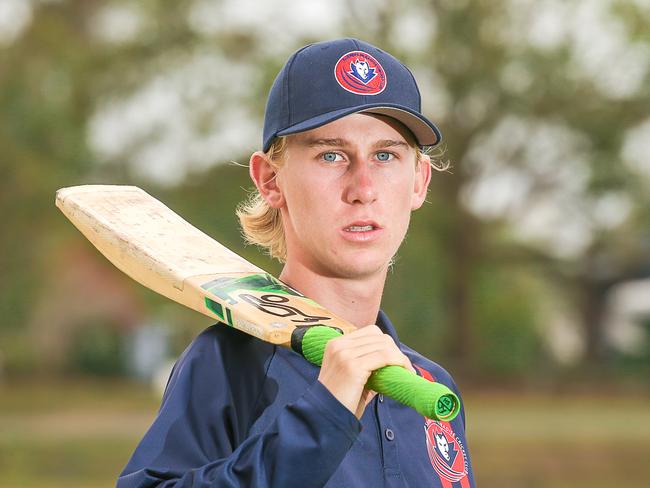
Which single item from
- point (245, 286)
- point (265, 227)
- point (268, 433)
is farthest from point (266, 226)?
point (268, 433)

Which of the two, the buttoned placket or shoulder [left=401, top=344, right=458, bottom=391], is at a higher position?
shoulder [left=401, top=344, right=458, bottom=391]

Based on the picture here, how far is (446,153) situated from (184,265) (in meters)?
16.6

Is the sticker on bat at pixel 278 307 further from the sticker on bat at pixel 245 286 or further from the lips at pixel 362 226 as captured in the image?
the lips at pixel 362 226

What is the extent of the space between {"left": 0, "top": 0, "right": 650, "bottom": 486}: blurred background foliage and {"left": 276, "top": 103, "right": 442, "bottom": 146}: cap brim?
52.7 ft

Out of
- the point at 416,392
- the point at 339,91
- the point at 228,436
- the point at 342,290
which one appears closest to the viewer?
the point at 416,392

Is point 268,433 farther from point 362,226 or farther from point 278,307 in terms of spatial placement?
point 362,226

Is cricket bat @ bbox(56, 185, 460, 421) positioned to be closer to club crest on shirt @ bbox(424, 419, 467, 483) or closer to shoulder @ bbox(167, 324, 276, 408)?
shoulder @ bbox(167, 324, 276, 408)

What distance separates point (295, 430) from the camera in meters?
1.39

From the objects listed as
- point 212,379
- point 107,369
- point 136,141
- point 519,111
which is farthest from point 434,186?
point 212,379

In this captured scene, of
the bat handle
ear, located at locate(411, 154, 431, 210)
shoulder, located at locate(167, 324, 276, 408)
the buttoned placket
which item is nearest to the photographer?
the bat handle

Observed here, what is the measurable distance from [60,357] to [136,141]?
486 centimetres

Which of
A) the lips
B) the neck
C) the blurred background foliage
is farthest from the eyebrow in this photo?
the blurred background foliage

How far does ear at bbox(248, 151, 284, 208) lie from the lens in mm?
1844

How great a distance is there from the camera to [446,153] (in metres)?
18.1
